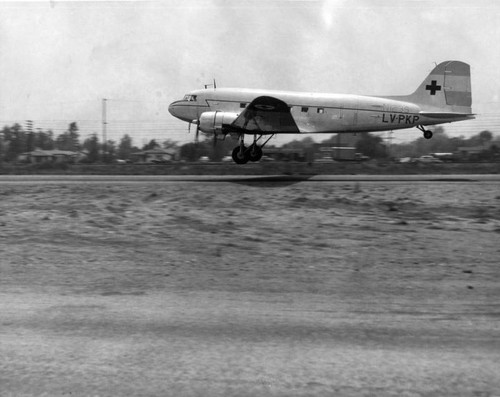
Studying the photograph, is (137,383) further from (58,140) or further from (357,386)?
(58,140)

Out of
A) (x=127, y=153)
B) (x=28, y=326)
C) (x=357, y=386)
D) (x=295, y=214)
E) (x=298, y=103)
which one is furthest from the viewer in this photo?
(x=127, y=153)

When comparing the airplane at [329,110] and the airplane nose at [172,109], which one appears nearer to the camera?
the airplane at [329,110]

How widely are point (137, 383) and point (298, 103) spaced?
24768mm

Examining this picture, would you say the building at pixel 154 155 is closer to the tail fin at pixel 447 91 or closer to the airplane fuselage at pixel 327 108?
the airplane fuselage at pixel 327 108

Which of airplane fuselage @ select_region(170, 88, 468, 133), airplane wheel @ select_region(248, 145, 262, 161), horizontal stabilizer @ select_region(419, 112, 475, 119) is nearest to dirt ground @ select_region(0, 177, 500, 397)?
airplane wheel @ select_region(248, 145, 262, 161)

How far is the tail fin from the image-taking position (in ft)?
95.1

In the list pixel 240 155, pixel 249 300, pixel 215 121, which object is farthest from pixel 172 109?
pixel 249 300

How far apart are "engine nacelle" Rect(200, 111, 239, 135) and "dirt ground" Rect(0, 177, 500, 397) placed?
11172mm

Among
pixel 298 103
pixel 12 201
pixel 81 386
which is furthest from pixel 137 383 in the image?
pixel 298 103

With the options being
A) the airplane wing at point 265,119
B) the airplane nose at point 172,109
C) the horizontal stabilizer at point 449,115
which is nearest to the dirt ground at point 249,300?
the airplane wing at point 265,119

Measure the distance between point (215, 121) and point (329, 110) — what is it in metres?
6.25

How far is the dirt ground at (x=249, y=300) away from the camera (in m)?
4.78

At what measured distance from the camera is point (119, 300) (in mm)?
7242

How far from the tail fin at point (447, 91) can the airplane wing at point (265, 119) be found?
7721mm
